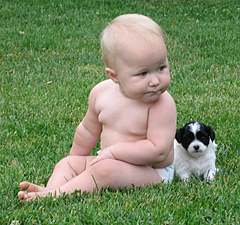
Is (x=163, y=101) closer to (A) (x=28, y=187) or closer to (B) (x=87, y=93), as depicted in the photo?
(A) (x=28, y=187)

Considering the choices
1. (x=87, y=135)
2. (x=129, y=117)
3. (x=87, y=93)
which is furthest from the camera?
(x=87, y=93)

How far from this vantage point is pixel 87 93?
501cm

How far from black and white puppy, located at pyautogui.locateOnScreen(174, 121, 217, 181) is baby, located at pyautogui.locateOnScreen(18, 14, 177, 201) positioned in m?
0.16

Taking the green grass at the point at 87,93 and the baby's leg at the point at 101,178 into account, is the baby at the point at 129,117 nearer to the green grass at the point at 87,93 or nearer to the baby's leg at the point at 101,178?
the baby's leg at the point at 101,178

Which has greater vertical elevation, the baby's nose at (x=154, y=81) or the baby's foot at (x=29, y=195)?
the baby's nose at (x=154, y=81)

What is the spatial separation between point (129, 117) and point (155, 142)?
30 centimetres

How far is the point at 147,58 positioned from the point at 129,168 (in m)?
0.84

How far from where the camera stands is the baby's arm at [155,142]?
2676 mm

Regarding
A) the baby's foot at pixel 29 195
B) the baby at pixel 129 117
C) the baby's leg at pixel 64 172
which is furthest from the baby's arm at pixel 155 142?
the baby's foot at pixel 29 195

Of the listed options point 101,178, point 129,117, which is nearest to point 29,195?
point 101,178

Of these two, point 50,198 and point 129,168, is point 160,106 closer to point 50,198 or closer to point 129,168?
point 129,168

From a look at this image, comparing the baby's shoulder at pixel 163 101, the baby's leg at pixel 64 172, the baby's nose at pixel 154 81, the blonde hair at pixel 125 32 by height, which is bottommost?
the baby's leg at pixel 64 172

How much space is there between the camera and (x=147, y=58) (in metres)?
2.46

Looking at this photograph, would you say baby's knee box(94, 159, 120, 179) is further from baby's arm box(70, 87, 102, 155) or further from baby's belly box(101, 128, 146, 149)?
baby's arm box(70, 87, 102, 155)
